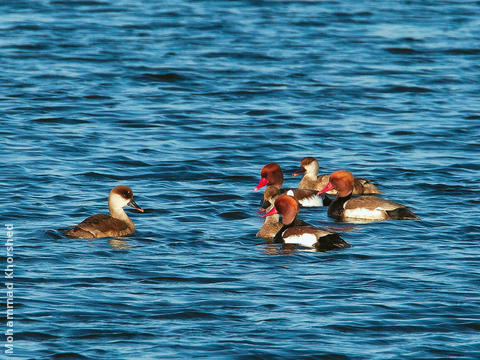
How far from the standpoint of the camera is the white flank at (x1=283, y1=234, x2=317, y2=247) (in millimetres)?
14141

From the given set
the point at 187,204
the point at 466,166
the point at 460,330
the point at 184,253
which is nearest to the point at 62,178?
the point at 187,204

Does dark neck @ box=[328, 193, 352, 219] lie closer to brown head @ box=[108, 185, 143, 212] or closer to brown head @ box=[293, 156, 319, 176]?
brown head @ box=[293, 156, 319, 176]

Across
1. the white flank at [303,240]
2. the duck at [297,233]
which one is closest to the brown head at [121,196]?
the duck at [297,233]

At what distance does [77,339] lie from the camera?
10547mm

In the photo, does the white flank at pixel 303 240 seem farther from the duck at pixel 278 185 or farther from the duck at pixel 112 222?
the duck at pixel 278 185

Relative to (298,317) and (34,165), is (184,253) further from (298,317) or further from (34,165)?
(34,165)

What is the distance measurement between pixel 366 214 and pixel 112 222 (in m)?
4.02

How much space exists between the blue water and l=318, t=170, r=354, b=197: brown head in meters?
0.54

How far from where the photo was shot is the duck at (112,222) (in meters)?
14.3

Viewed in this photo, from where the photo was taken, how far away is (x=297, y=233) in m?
14.4

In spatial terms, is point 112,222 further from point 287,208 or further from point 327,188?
point 327,188

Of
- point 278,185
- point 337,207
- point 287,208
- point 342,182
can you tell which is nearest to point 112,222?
point 287,208

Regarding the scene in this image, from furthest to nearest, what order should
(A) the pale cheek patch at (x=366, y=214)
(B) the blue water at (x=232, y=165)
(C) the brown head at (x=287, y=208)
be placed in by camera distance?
(A) the pale cheek patch at (x=366, y=214) < (C) the brown head at (x=287, y=208) < (B) the blue water at (x=232, y=165)

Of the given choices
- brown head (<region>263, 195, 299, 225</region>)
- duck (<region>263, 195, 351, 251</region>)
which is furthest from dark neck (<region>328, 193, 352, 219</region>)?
brown head (<region>263, 195, 299, 225</region>)
